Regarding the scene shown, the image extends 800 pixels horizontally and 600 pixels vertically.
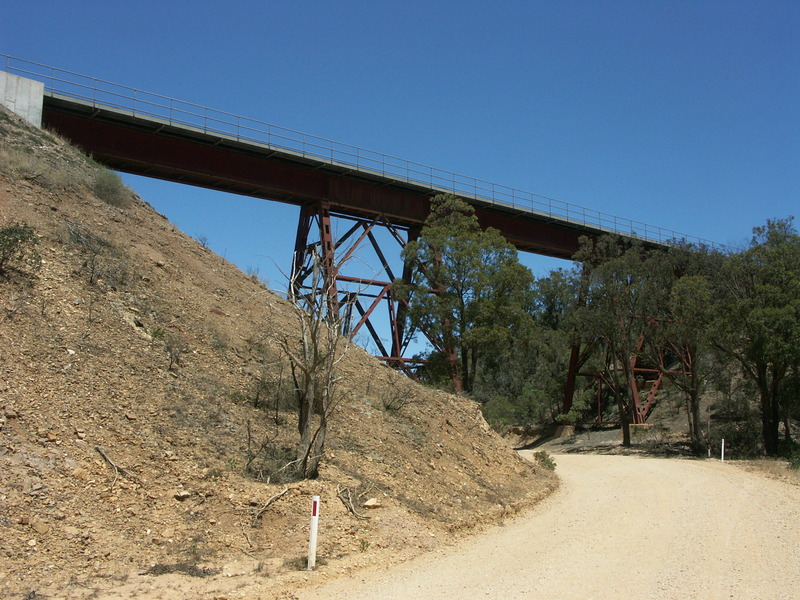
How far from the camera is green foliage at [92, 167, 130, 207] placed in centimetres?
1897

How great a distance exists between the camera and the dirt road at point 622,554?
323 inches

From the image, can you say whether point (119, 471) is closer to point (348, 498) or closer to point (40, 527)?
point (40, 527)

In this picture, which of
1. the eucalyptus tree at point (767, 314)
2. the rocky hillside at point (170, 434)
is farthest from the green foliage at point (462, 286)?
the rocky hillside at point (170, 434)

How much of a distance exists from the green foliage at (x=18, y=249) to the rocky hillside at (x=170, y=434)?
0.15m

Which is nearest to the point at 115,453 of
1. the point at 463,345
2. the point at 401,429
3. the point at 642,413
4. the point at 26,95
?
the point at 401,429

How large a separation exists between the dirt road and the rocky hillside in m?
0.76

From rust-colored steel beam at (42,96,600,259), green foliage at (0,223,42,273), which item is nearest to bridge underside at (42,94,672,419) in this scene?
rust-colored steel beam at (42,96,600,259)

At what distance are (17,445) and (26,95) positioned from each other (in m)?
17.0

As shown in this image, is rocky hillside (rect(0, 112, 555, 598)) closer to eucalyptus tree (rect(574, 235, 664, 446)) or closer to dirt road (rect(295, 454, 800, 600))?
dirt road (rect(295, 454, 800, 600))

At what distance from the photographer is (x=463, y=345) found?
110 ft

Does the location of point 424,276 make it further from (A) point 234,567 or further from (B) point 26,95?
(A) point 234,567

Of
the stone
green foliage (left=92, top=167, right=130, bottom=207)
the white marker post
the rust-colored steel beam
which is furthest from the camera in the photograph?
the rust-colored steel beam

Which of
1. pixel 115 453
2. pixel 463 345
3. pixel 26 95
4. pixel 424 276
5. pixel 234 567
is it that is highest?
pixel 26 95

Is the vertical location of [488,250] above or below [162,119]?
below
